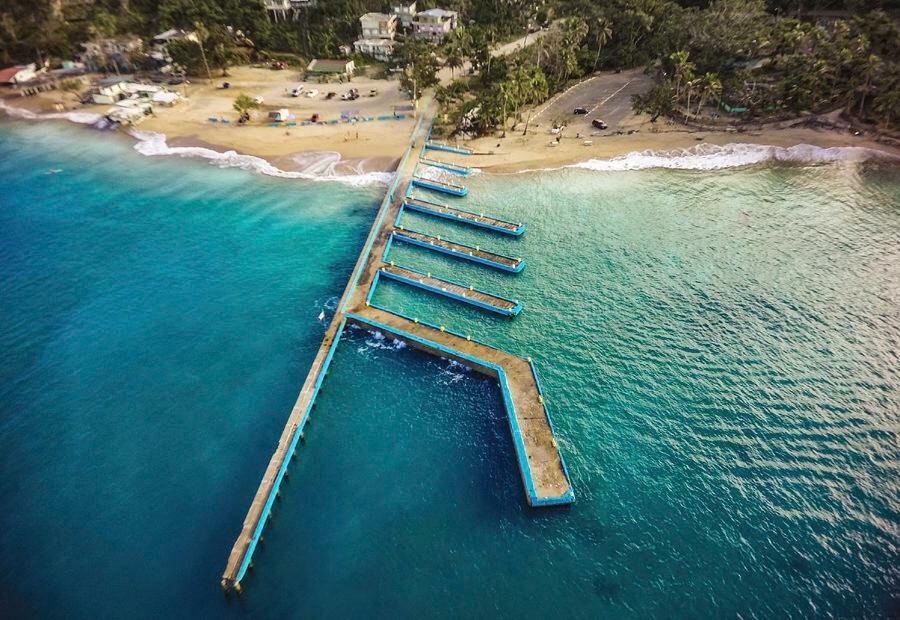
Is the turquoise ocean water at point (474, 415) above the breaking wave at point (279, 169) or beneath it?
beneath

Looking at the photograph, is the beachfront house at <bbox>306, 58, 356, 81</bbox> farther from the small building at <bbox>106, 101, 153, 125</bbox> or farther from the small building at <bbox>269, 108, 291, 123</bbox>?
the small building at <bbox>106, 101, 153, 125</bbox>

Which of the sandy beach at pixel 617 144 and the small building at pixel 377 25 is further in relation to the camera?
the small building at pixel 377 25

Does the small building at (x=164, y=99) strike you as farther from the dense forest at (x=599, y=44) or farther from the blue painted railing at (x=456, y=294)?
the blue painted railing at (x=456, y=294)

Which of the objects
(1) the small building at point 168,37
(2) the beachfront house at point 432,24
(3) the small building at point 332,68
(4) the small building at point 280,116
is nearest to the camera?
(4) the small building at point 280,116

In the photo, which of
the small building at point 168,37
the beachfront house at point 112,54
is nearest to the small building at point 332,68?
the small building at point 168,37

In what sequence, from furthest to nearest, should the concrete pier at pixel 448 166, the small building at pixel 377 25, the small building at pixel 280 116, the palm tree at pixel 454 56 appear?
the small building at pixel 377 25 → the palm tree at pixel 454 56 → the small building at pixel 280 116 → the concrete pier at pixel 448 166

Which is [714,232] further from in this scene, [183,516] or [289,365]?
[183,516]

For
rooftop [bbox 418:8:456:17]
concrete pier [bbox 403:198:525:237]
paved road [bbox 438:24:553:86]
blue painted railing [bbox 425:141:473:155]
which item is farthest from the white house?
concrete pier [bbox 403:198:525:237]
